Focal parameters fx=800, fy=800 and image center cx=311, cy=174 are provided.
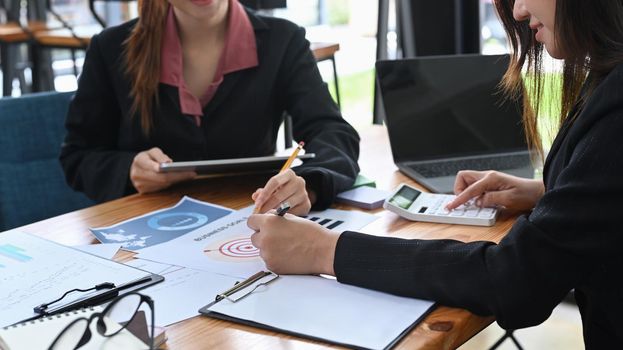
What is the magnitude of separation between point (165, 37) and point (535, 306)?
113 centimetres

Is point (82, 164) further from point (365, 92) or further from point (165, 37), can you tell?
point (365, 92)

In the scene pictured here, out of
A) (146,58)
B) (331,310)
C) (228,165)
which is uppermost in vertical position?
(146,58)

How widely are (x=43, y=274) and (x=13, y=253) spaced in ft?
0.45

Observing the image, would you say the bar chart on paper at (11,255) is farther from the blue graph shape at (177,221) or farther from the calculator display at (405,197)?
the calculator display at (405,197)

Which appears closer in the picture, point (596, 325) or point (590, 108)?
point (590, 108)

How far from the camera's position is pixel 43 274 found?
1184 millimetres

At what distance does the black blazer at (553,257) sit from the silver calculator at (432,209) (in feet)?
0.92

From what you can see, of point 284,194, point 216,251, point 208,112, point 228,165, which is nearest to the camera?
point 216,251

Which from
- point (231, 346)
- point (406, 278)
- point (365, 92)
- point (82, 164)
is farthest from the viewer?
point (365, 92)

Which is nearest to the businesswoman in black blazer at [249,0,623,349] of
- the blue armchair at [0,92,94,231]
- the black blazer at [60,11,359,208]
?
the black blazer at [60,11,359,208]

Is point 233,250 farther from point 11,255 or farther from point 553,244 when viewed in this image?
point 553,244

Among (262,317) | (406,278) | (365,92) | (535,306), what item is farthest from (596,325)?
(365,92)

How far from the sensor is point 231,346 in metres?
0.96

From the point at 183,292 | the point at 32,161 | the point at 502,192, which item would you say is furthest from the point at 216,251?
the point at 32,161
